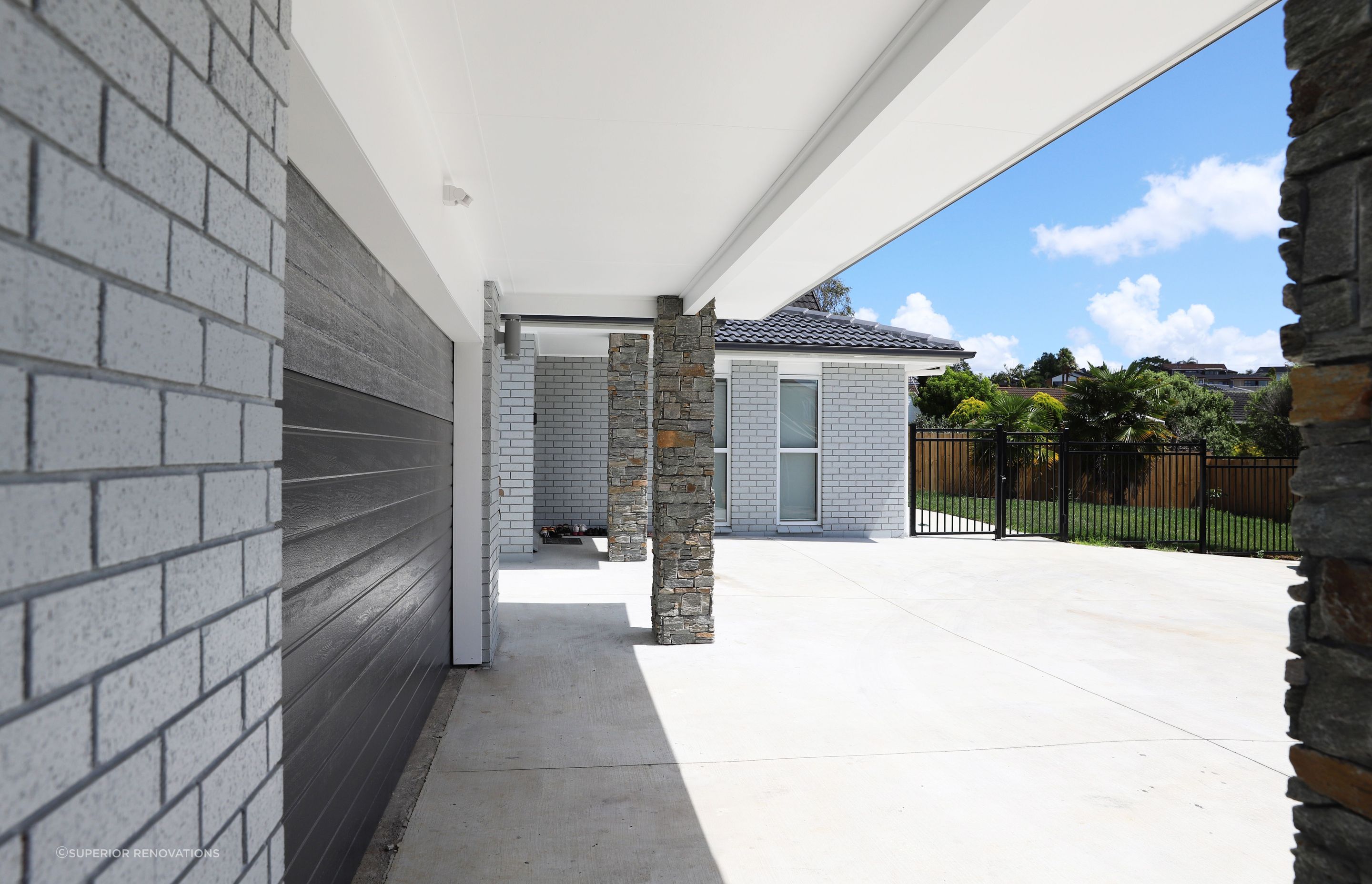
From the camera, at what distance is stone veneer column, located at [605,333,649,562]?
30.5 feet

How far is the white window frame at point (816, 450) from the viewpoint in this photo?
11805 mm

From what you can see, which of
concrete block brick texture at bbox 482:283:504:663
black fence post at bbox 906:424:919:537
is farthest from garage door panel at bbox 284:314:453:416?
black fence post at bbox 906:424:919:537

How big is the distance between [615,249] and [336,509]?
9.16ft

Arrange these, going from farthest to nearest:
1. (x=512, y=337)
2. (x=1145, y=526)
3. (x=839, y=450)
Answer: (x=1145, y=526), (x=839, y=450), (x=512, y=337)

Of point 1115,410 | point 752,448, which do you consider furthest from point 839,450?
point 1115,410

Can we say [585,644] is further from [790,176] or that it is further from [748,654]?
[790,176]

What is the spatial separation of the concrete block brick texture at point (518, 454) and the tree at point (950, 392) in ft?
63.9

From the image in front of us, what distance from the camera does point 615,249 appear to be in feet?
15.4

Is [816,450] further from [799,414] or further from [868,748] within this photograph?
[868,748]

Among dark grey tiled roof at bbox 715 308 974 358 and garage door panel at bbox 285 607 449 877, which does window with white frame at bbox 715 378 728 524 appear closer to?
dark grey tiled roof at bbox 715 308 974 358

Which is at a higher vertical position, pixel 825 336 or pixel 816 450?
pixel 825 336

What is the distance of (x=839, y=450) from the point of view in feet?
39.0

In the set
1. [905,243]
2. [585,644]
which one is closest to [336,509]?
[585,644]

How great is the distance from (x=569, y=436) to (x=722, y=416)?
226 centimetres
